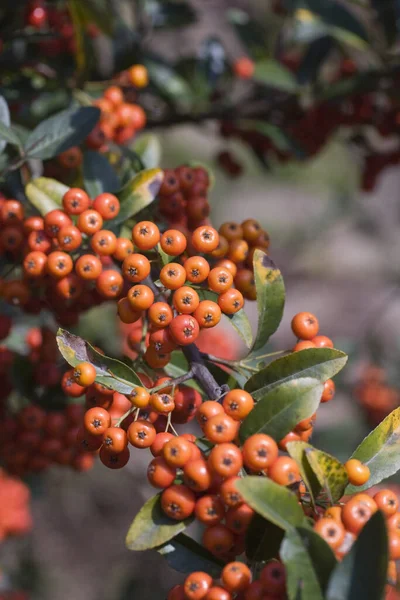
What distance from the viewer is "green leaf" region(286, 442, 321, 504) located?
1495 mm

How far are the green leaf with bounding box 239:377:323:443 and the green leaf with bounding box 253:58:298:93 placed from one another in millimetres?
2088

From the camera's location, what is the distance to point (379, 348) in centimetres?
536

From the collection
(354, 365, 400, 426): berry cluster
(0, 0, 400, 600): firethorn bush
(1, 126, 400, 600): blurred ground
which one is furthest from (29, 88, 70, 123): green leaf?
(1, 126, 400, 600): blurred ground

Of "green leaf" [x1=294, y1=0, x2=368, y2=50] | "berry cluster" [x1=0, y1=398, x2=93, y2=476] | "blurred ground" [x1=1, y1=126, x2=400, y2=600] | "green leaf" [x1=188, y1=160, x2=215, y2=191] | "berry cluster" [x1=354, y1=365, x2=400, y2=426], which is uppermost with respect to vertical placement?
"green leaf" [x1=294, y1=0, x2=368, y2=50]

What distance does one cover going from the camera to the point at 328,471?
1.50 m

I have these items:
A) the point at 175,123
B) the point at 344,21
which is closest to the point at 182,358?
the point at 175,123

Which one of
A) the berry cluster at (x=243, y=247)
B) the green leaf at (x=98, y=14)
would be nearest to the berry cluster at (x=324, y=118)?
the green leaf at (x=98, y=14)

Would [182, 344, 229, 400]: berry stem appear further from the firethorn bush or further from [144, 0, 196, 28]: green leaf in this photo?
[144, 0, 196, 28]: green leaf

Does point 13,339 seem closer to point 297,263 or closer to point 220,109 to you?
point 220,109

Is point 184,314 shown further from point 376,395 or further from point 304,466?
point 376,395

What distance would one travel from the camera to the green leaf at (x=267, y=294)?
186 cm

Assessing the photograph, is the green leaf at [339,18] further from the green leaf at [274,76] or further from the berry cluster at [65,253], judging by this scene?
the berry cluster at [65,253]

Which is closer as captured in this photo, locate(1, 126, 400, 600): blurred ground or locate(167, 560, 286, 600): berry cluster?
locate(167, 560, 286, 600): berry cluster

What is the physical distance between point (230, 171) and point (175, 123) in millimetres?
987
